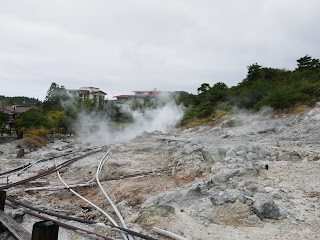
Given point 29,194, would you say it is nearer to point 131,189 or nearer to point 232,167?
point 131,189

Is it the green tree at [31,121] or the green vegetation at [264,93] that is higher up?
the green vegetation at [264,93]

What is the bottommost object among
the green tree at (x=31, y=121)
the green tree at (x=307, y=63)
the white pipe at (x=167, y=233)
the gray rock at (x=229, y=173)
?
the white pipe at (x=167, y=233)

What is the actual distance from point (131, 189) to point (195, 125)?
23.5m

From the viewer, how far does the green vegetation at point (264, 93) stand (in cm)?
2367

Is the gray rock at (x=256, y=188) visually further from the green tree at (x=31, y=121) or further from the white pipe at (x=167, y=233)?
the green tree at (x=31, y=121)

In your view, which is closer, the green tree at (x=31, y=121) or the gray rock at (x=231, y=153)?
the gray rock at (x=231, y=153)

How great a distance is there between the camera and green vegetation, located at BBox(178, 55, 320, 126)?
2367cm

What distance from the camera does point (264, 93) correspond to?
2891 centimetres

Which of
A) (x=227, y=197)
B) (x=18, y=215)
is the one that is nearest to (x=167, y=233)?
(x=227, y=197)

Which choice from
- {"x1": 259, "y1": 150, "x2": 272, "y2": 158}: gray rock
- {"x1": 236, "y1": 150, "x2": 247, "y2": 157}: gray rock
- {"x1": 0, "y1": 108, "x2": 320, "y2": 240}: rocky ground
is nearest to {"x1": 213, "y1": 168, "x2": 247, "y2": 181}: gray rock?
{"x1": 0, "y1": 108, "x2": 320, "y2": 240}: rocky ground

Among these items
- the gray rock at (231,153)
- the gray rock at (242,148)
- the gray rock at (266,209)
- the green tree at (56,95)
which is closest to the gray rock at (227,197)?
the gray rock at (266,209)

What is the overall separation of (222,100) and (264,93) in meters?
6.41

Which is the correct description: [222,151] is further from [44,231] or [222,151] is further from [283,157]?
[44,231]

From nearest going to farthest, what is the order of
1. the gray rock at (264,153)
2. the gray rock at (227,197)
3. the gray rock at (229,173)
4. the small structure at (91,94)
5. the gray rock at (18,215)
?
the gray rock at (18,215) < the gray rock at (227,197) < the gray rock at (229,173) < the gray rock at (264,153) < the small structure at (91,94)
